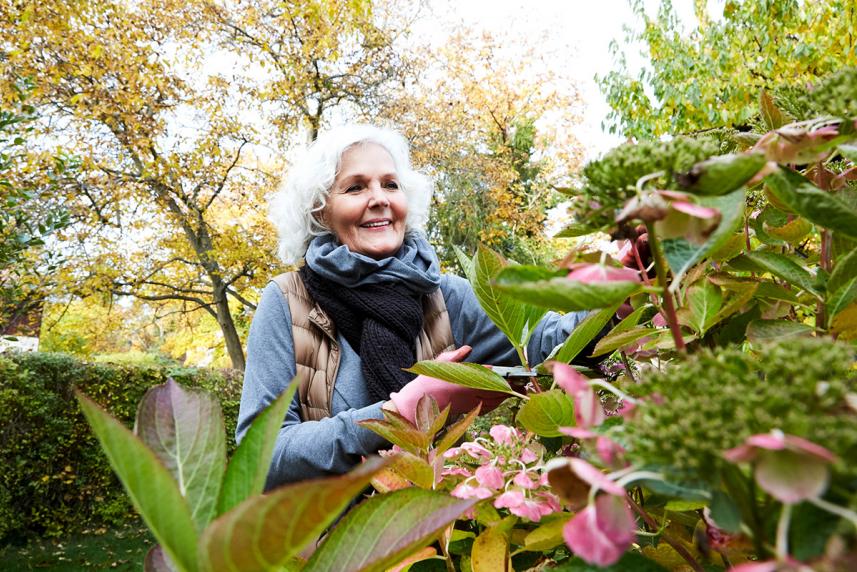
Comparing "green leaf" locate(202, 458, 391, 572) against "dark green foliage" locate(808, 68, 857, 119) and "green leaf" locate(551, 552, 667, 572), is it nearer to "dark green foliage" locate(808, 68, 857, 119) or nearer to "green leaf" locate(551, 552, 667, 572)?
"green leaf" locate(551, 552, 667, 572)

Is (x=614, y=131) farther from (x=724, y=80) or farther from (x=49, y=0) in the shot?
(x=49, y=0)

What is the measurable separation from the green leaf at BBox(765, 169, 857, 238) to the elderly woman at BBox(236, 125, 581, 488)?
3.12 ft

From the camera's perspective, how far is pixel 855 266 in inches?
18.5

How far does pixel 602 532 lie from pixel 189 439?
0.85 feet

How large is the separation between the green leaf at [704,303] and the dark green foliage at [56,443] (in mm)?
6772

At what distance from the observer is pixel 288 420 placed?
1.67 meters

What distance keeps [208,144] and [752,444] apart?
9811mm

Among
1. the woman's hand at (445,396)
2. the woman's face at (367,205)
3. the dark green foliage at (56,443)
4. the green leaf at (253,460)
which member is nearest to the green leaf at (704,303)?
the green leaf at (253,460)

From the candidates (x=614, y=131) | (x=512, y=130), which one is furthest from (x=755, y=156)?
(x=512, y=130)

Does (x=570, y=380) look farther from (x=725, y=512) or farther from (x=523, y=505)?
(x=523, y=505)

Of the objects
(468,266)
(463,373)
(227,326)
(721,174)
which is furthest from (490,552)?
(227,326)

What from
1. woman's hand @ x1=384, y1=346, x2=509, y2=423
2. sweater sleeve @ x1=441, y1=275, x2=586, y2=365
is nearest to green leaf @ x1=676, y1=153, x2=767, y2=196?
woman's hand @ x1=384, y1=346, x2=509, y2=423

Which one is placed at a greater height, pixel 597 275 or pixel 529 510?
pixel 597 275

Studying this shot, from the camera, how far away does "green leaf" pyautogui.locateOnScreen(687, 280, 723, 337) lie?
55 centimetres
